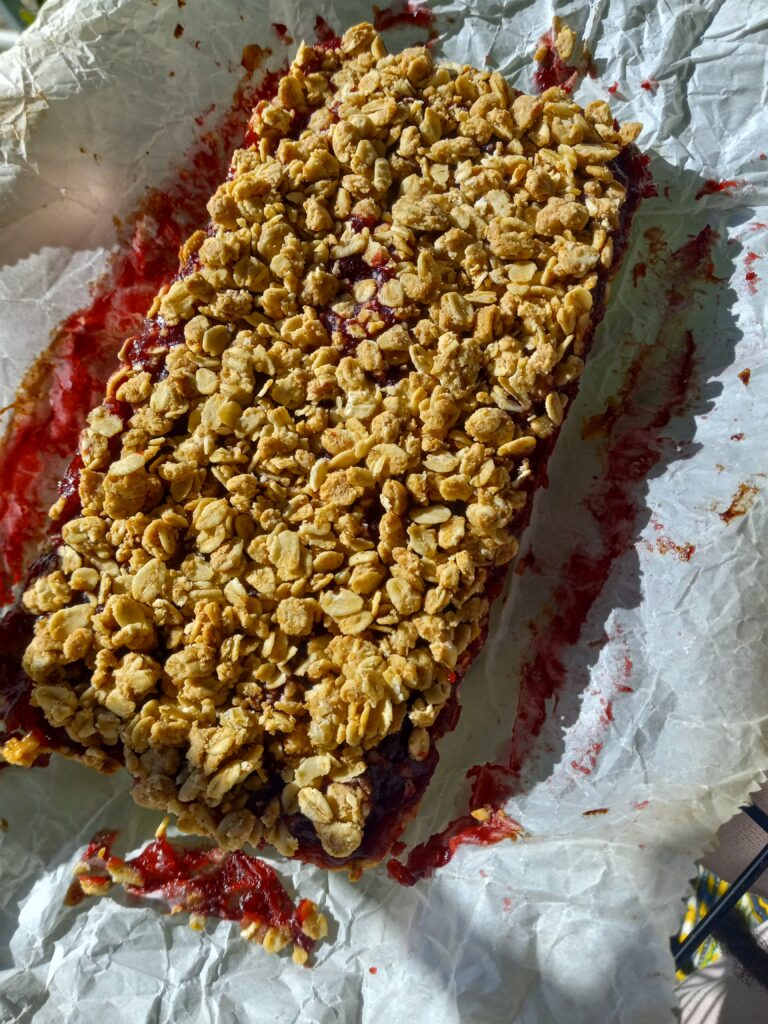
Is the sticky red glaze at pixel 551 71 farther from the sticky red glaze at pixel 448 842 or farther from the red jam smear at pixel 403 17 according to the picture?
the sticky red glaze at pixel 448 842

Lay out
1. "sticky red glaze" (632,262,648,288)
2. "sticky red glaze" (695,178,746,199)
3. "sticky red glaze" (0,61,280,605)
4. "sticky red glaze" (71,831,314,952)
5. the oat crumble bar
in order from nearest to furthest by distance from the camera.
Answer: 1. the oat crumble bar
2. "sticky red glaze" (71,831,314,952)
3. "sticky red glaze" (0,61,280,605)
4. "sticky red glaze" (695,178,746,199)
5. "sticky red glaze" (632,262,648,288)

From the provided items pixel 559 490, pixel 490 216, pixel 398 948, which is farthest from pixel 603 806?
pixel 490 216

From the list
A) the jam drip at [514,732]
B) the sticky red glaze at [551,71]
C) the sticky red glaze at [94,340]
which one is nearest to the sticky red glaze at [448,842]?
the jam drip at [514,732]

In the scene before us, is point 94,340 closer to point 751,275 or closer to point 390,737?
point 390,737

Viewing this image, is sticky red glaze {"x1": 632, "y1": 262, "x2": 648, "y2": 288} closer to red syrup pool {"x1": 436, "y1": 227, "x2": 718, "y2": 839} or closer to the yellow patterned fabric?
red syrup pool {"x1": 436, "y1": 227, "x2": 718, "y2": 839}

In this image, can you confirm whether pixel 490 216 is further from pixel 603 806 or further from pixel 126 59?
pixel 603 806

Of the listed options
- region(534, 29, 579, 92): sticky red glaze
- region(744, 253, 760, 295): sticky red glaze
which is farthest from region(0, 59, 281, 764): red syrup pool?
region(744, 253, 760, 295): sticky red glaze
